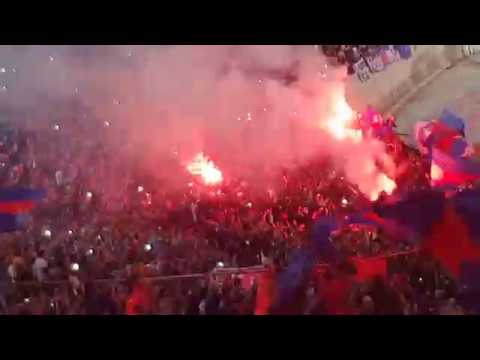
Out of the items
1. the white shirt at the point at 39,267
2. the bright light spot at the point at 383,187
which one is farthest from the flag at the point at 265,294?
the white shirt at the point at 39,267

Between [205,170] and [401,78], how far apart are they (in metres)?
1.10

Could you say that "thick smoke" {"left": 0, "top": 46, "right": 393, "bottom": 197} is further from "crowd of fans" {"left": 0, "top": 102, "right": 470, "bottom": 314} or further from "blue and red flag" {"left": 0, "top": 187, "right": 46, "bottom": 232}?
"blue and red flag" {"left": 0, "top": 187, "right": 46, "bottom": 232}

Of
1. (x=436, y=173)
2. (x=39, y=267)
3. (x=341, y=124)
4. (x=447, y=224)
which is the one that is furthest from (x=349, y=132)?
(x=39, y=267)

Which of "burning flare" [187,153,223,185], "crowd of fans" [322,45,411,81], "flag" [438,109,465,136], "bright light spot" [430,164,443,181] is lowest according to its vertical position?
"bright light spot" [430,164,443,181]

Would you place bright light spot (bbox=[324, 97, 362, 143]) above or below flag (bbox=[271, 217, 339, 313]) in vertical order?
above

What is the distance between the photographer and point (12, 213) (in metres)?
3.88

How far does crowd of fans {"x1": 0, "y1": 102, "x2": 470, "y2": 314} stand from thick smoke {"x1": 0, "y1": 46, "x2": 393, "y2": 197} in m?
0.12

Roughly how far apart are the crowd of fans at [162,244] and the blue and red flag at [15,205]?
39 millimetres

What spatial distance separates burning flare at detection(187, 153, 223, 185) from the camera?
3.91 m

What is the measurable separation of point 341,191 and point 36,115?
1.59 meters

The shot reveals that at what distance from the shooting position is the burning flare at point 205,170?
3914 millimetres

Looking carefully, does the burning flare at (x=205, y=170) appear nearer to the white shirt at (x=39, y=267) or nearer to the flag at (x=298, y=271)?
the flag at (x=298, y=271)

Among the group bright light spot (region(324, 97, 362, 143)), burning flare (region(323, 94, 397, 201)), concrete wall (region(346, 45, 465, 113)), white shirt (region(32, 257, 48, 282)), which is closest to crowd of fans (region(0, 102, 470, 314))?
white shirt (region(32, 257, 48, 282))
